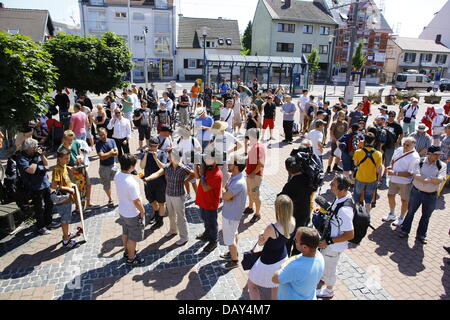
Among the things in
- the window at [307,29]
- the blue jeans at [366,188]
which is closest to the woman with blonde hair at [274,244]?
the blue jeans at [366,188]

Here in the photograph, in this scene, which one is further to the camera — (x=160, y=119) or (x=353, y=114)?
Answer: (x=160, y=119)

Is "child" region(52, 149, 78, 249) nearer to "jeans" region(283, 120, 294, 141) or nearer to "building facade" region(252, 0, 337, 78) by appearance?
"jeans" region(283, 120, 294, 141)

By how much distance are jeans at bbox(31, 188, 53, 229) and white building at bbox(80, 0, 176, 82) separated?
38.7 metres

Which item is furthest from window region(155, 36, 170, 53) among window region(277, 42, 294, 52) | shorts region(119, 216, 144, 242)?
shorts region(119, 216, 144, 242)

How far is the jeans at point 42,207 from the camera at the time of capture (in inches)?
222

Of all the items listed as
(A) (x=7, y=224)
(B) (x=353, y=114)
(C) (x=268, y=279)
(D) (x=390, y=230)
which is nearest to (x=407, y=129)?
(B) (x=353, y=114)

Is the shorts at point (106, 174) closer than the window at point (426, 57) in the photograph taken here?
Yes

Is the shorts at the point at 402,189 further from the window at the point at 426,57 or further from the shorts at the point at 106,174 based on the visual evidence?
the window at the point at 426,57

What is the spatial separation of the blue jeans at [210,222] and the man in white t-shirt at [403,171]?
11.6 feet

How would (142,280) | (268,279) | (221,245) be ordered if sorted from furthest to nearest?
(221,245) < (142,280) < (268,279)

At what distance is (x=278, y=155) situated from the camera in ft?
35.6

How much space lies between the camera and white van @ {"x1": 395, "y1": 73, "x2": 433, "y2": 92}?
1515 inches

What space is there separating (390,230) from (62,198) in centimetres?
617

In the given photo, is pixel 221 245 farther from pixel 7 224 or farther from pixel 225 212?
pixel 7 224
